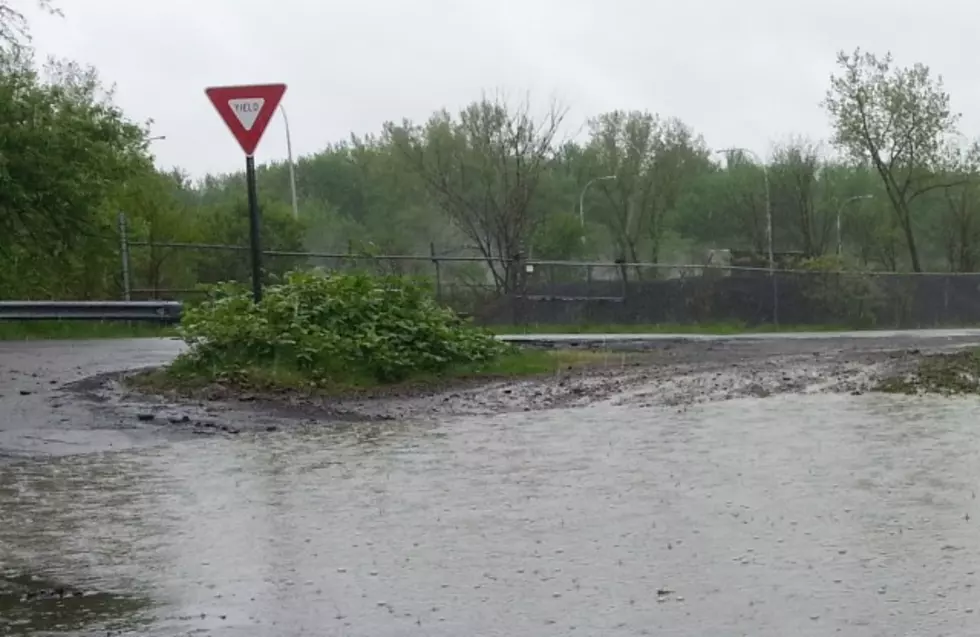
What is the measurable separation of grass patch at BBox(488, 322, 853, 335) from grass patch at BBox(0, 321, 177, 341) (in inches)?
323

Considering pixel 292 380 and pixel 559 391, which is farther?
pixel 559 391

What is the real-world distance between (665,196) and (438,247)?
1439cm

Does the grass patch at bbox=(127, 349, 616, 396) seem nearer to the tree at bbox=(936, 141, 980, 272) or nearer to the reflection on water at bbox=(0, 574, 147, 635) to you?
the reflection on water at bbox=(0, 574, 147, 635)

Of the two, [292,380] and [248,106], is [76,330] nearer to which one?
[248,106]

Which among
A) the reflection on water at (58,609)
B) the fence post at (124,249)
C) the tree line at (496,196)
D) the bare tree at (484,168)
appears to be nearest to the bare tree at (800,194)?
the tree line at (496,196)

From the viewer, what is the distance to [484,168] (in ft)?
170

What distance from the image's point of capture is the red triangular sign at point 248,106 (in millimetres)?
13578

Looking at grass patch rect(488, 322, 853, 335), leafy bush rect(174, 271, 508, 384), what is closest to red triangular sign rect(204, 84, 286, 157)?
leafy bush rect(174, 271, 508, 384)

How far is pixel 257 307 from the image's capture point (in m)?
14.1

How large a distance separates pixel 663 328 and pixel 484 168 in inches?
719

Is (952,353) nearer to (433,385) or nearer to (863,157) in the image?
(433,385)

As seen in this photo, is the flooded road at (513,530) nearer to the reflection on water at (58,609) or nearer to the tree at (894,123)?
the reflection on water at (58,609)

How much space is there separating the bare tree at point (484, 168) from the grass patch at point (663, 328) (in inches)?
536

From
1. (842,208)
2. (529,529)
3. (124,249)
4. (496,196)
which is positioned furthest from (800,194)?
(529,529)
